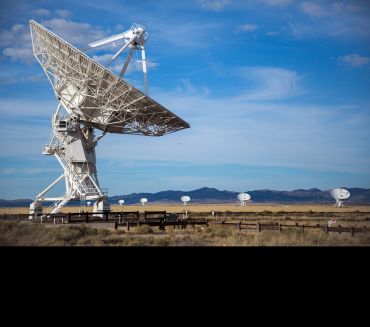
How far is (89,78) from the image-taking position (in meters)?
37.8

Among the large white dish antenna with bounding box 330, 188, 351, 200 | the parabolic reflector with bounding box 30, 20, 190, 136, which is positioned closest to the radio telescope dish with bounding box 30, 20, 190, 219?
the parabolic reflector with bounding box 30, 20, 190, 136

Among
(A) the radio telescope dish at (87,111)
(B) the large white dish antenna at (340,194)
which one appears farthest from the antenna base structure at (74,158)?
(B) the large white dish antenna at (340,194)

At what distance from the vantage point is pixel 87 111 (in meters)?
42.1

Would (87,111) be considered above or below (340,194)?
above

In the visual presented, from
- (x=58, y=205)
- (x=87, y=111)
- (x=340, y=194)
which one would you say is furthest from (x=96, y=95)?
(x=340, y=194)

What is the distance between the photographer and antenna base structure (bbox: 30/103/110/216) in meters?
42.0

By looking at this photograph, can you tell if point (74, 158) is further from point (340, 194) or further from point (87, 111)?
point (340, 194)

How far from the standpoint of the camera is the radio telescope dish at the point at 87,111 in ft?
123

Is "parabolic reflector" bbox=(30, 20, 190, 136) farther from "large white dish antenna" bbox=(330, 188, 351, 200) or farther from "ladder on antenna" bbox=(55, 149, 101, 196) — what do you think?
"large white dish antenna" bbox=(330, 188, 351, 200)

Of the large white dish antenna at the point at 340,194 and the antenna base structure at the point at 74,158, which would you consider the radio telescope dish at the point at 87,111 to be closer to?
the antenna base structure at the point at 74,158

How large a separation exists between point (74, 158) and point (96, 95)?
6303mm
